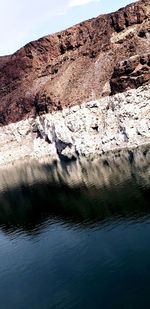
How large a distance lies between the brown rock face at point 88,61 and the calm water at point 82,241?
34843 mm

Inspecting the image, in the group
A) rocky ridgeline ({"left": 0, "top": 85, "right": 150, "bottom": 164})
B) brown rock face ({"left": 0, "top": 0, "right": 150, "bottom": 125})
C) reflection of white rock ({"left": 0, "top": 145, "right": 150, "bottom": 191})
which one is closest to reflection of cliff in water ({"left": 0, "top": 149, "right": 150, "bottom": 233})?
reflection of white rock ({"left": 0, "top": 145, "right": 150, "bottom": 191})

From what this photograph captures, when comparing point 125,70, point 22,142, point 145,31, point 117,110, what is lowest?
point 22,142

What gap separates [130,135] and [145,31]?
4062cm

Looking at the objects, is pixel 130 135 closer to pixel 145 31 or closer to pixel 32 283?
pixel 145 31

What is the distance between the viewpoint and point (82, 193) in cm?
8900

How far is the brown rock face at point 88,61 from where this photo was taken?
439ft

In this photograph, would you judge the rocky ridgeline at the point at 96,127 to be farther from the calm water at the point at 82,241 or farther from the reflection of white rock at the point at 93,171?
the calm water at the point at 82,241

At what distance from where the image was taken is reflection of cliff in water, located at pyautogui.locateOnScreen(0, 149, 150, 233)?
71.7 m

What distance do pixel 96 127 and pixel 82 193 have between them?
50176mm

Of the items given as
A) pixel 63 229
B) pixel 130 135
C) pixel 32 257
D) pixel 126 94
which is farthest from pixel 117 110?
pixel 32 257

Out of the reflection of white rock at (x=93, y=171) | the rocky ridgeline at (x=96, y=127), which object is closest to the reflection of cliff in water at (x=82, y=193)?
the reflection of white rock at (x=93, y=171)

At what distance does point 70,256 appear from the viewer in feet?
191

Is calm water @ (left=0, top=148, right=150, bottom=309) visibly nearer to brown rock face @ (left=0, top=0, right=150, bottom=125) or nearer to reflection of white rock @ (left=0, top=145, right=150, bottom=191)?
reflection of white rock @ (left=0, top=145, right=150, bottom=191)

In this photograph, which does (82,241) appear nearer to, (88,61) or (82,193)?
(82,193)
